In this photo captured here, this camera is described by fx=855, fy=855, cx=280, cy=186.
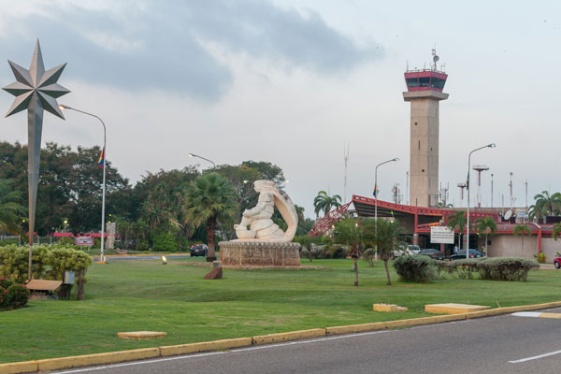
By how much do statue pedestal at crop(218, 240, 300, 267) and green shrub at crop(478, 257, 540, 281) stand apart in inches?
536

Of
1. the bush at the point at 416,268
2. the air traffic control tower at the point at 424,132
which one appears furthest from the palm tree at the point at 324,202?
the bush at the point at 416,268

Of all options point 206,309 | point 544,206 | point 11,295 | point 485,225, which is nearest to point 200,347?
point 206,309

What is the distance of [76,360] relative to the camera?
12172 millimetres

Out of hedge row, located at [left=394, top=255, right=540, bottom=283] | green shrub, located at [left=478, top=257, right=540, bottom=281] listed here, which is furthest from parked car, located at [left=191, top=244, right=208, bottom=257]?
green shrub, located at [left=478, top=257, right=540, bottom=281]

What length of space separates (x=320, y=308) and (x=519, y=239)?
66103 millimetres

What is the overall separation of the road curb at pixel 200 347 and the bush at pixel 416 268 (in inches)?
503

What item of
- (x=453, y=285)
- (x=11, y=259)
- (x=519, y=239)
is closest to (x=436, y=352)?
(x=11, y=259)

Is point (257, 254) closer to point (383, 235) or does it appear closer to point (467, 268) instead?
point (467, 268)

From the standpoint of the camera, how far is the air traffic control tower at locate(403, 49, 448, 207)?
116875 mm

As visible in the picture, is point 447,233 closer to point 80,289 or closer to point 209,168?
point 80,289

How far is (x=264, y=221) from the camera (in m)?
48.7

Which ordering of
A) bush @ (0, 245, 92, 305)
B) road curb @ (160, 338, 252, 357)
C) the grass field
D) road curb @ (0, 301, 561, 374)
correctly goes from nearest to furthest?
1. road curb @ (0, 301, 561, 374)
2. road curb @ (160, 338, 252, 357)
3. the grass field
4. bush @ (0, 245, 92, 305)

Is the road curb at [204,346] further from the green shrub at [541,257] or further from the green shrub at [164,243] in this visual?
the green shrub at [164,243]

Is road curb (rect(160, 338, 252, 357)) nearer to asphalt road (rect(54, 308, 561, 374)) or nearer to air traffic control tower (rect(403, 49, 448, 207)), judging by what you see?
asphalt road (rect(54, 308, 561, 374))
